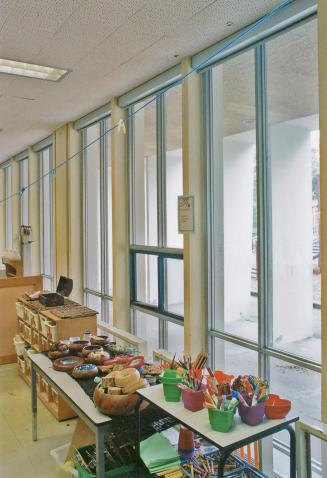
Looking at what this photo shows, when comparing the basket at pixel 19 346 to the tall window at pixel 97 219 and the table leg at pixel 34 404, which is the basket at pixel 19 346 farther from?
the table leg at pixel 34 404

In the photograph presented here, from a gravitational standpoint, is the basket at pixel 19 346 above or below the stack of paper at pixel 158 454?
below

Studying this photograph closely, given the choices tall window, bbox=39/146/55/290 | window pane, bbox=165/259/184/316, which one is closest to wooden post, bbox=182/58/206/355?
window pane, bbox=165/259/184/316

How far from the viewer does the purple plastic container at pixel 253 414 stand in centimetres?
173

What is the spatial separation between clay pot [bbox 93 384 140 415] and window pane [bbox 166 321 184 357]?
1.67m

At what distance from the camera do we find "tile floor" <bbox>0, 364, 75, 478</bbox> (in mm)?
2873

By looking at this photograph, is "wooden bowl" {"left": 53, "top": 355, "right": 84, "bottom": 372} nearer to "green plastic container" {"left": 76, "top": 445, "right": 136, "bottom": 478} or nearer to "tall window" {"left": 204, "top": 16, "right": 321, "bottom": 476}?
"green plastic container" {"left": 76, "top": 445, "right": 136, "bottom": 478}

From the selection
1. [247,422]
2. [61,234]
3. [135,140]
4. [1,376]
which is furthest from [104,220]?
[247,422]

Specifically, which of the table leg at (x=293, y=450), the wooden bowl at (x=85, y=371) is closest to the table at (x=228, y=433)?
the table leg at (x=293, y=450)

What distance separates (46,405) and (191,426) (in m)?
2.49

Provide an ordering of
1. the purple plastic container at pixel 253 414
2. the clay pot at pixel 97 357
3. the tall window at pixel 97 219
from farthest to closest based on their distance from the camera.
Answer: the tall window at pixel 97 219
the clay pot at pixel 97 357
the purple plastic container at pixel 253 414

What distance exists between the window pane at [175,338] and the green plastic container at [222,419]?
2.11 m

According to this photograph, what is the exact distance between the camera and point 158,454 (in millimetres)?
2076

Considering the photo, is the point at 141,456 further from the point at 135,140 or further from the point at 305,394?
the point at 135,140

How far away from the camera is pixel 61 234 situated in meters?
5.88
